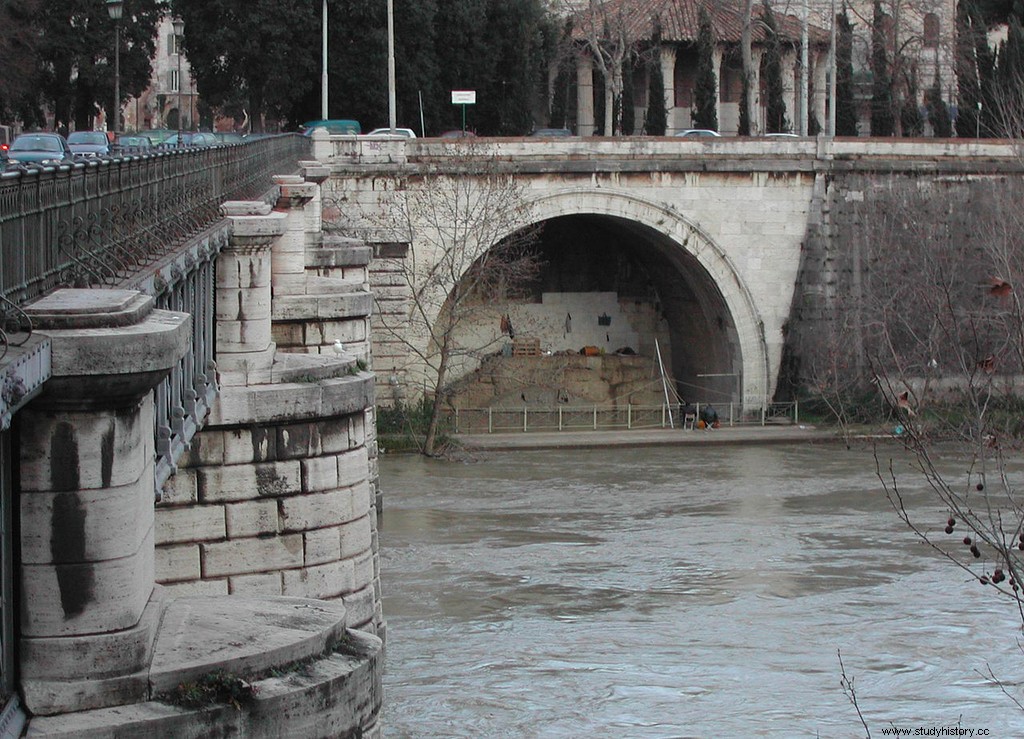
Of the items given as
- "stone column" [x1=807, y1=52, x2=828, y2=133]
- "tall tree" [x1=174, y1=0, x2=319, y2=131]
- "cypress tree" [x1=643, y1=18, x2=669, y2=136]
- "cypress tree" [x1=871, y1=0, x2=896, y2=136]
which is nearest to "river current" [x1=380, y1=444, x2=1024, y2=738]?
"tall tree" [x1=174, y1=0, x2=319, y2=131]

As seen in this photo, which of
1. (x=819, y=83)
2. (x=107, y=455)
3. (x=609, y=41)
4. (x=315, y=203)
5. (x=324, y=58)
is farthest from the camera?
(x=819, y=83)

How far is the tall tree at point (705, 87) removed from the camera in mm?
42969

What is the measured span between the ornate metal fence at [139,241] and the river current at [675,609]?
177 inches

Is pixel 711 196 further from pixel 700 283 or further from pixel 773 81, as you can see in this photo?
pixel 773 81

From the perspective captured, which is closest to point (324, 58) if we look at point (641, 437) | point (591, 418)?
point (591, 418)

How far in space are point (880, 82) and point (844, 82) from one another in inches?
49.7

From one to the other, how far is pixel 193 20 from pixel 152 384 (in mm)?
35596

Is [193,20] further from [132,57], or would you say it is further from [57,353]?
[57,353]

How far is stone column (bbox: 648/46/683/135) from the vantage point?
155ft

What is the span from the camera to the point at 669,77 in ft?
156

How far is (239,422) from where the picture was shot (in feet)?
36.6

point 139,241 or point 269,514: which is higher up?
point 139,241

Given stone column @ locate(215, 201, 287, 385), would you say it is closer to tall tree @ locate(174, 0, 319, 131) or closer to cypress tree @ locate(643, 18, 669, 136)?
tall tree @ locate(174, 0, 319, 131)

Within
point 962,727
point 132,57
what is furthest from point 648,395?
point 962,727
